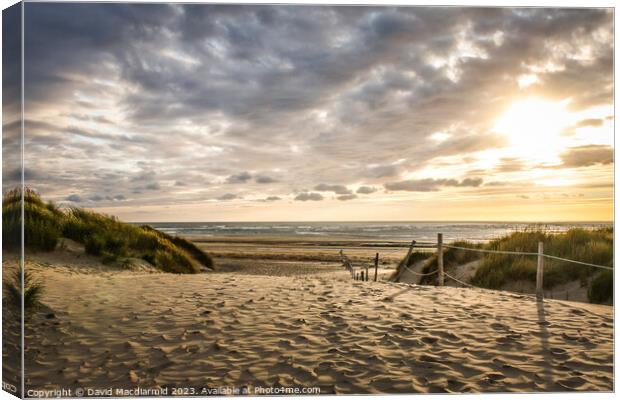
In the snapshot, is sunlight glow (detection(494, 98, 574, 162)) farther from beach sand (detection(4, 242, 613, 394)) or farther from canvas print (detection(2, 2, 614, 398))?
beach sand (detection(4, 242, 613, 394))

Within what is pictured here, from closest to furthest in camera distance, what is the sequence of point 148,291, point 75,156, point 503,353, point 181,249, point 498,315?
point 503,353, point 75,156, point 498,315, point 148,291, point 181,249

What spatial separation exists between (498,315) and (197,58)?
4709 mm

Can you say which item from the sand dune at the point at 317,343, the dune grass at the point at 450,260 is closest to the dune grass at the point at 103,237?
the sand dune at the point at 317,343

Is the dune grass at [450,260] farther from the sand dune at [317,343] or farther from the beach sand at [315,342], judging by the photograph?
the sand dune at [317,343]

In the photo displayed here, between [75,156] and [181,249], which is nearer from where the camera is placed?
[75,156]

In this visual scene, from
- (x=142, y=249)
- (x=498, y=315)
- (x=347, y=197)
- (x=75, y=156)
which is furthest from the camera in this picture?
(x=142, y=249)

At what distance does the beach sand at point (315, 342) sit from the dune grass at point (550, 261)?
6.27ft

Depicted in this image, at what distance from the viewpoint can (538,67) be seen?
16.0ft

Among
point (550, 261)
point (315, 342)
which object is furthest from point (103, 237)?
point (550, 261)

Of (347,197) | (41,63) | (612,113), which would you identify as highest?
(41,63)

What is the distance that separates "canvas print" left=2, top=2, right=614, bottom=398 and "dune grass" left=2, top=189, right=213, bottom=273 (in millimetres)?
2066

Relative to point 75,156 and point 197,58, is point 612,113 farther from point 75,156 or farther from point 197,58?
point 75,156

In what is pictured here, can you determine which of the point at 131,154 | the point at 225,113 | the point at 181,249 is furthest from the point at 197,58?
the point at 181,249

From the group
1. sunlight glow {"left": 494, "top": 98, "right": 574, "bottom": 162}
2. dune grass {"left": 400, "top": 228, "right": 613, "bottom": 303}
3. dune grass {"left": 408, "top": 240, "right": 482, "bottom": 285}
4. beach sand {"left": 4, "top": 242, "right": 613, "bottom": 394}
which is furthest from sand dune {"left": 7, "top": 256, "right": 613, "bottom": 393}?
dune grass {"left": 408, "top": 240, "right": 482, "bottom": 285}
